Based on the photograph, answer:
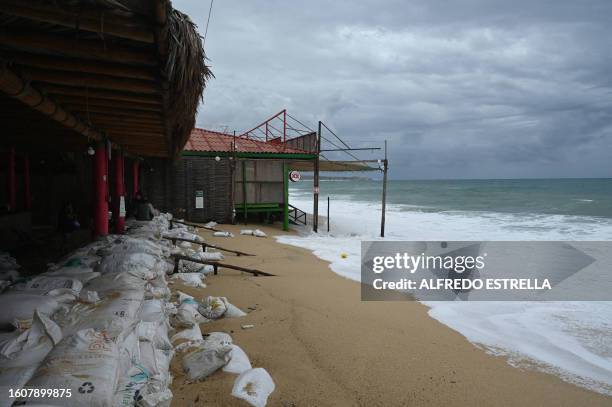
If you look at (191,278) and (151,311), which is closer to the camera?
(151,311)

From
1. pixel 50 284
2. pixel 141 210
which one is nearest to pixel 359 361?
pixel 50 284

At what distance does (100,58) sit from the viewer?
2.54 meters

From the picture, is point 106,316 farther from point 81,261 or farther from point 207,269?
point 207,269

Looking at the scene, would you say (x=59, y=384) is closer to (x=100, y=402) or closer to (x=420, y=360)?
(x=100, y=402)

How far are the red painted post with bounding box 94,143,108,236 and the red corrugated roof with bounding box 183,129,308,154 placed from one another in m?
7.45

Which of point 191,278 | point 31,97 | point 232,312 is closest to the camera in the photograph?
point 31,97

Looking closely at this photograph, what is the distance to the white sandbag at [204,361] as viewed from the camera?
2873 millimetres

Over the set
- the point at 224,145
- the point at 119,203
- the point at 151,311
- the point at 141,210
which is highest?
the point at 224,145

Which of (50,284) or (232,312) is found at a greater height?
(50,284)

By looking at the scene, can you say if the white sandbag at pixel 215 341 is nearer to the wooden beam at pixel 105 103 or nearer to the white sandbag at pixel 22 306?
the white sandbag at pixel 22 306

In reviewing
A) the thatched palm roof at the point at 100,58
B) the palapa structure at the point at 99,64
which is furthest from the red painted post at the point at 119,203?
the thatched palm roof at the point at 100,58

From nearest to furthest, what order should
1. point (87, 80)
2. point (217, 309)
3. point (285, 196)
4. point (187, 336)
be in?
point (87, 80)
point (187, 336)
point (217, 309)
point (285, 196)

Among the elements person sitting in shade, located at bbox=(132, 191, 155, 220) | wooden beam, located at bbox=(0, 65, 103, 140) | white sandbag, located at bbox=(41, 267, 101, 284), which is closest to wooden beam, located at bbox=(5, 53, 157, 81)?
wooden beam, located at bbox=(0, 65, 103, 140)

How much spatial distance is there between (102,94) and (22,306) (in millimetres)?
2041
